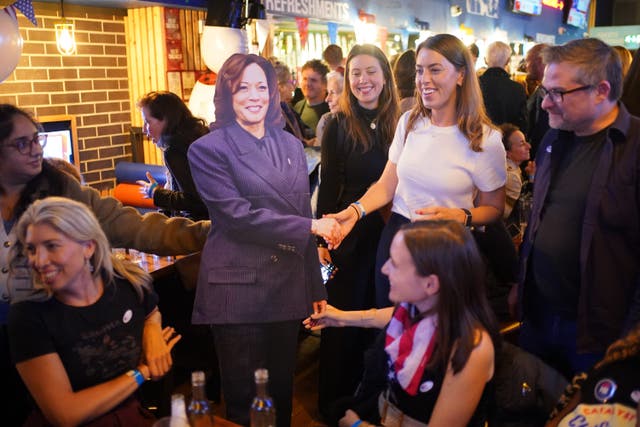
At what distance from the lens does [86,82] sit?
18.0 feet

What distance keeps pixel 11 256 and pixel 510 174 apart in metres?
2.78

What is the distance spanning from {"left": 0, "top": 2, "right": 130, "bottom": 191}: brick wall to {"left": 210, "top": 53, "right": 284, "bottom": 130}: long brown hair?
3.49m

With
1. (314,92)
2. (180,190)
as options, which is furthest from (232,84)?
(314,92)

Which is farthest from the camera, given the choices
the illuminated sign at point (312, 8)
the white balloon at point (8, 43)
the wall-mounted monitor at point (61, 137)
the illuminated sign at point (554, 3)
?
the illuminated sign at point (554, 3)

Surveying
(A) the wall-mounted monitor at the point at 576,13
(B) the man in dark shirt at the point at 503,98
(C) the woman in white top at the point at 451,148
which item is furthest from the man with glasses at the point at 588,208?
(A) the wall-mounted monitor at the point at 576,13

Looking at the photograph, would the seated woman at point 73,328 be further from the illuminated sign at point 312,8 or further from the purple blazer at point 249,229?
the illuminated sign at point 312,8

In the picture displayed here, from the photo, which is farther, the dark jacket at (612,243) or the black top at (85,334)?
the dark jacket at (612,243)

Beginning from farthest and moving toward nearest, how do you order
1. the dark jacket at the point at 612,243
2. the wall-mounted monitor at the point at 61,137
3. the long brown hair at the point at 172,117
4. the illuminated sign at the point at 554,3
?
the illuminated sign at the point at 554,3
the wall-mounted monitor at the point at 61,137
the long brown hair at the point at 172,117
the dark jacket at the point at 612,243

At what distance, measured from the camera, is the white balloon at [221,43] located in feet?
11.2

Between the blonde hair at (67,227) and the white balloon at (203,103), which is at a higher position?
the white balloon at (203,103)

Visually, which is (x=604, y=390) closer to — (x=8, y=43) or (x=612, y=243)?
(x=612, y=243)

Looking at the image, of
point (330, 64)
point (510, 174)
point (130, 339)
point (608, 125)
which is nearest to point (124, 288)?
point (130, 339)

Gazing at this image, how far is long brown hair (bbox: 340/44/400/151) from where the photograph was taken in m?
2.76

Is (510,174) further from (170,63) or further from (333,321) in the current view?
(170,63)
